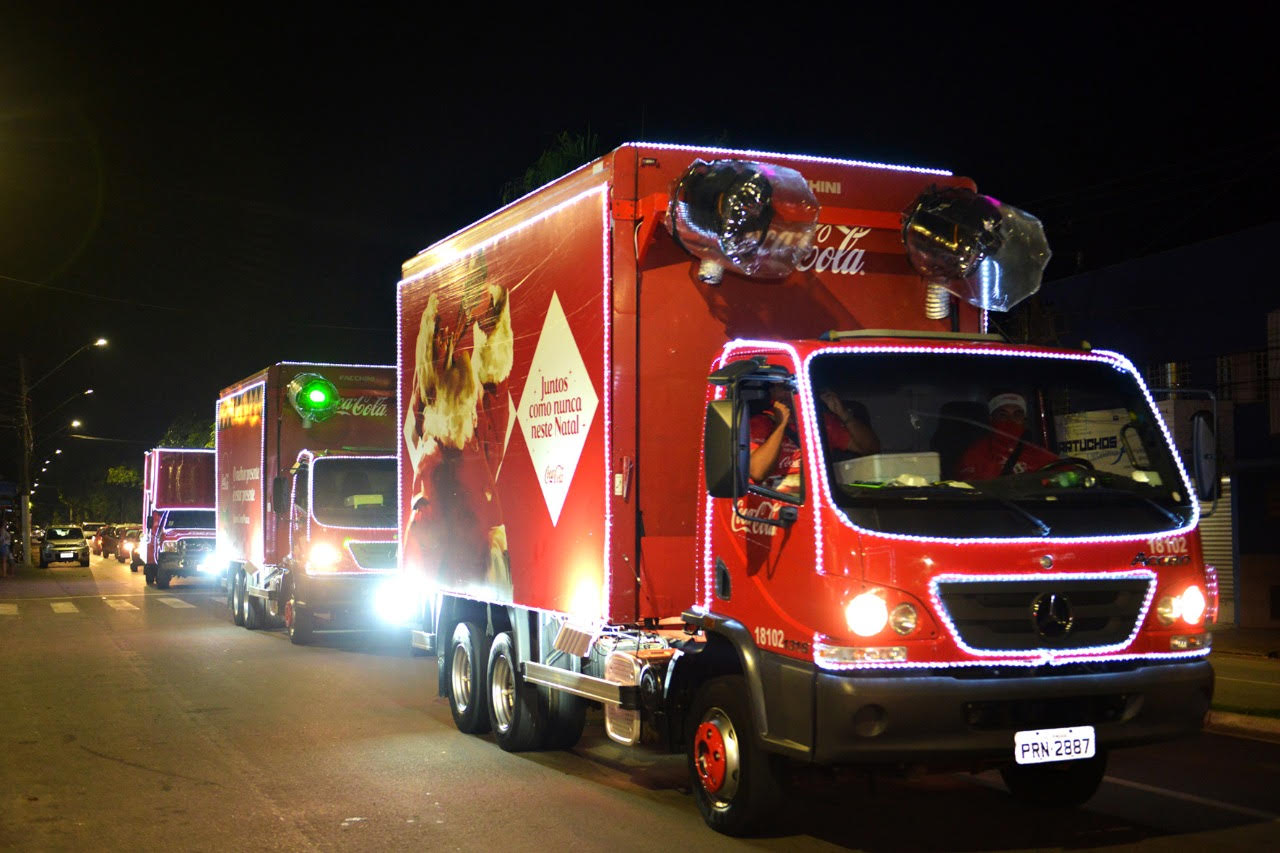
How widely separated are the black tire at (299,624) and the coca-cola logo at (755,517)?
12.8 metres

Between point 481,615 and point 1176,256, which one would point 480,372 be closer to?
point 481,615

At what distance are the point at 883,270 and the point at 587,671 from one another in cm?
303

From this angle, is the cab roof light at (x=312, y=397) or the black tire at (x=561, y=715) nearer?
the black tire at (x=561, y=715)

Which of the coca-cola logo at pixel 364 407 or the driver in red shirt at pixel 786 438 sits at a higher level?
the coca-cola logo at pixel 364 407

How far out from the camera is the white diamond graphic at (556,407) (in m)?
8.33

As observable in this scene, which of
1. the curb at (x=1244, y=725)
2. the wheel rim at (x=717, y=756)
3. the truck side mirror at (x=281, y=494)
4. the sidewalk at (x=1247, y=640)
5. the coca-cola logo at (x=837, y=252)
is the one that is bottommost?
the sidewalk at (x=1247, y=640)

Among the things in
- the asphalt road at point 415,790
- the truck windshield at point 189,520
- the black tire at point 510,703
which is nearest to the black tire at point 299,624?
the asphalt road at point 415,790

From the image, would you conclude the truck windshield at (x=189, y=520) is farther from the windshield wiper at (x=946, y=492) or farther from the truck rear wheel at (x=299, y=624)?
the windshield wiper at (x=946, y=492)

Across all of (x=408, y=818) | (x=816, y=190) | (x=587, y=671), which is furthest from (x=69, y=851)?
(x=816, y=190)

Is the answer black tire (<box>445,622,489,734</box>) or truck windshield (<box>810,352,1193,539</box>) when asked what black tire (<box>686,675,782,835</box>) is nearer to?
truck windshield (<box>810,352,1193,539</box>)

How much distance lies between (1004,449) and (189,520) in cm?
3208

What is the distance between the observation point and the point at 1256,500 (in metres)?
22.9

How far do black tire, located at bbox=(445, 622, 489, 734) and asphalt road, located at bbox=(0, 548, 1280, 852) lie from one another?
0.17 meters

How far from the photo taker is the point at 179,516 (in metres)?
35.8
